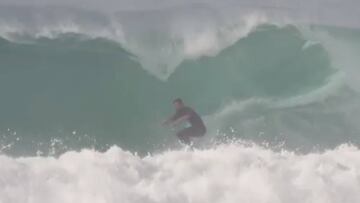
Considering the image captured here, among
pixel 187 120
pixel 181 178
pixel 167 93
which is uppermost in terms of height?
pixel 167 93

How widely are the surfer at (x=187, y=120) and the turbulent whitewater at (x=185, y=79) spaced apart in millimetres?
176

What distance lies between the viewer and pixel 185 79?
424 inches

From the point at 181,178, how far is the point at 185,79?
125 inches

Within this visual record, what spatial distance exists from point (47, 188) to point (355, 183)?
3.37 meters

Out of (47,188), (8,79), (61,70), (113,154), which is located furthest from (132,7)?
(47,188)

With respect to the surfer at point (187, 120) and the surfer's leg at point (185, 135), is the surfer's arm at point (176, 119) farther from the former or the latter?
the surfer's leg at point (185, 135)

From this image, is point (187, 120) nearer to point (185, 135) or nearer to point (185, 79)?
point (185, 135)

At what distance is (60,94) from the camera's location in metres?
10.2

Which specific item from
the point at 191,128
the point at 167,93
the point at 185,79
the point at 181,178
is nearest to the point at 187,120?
the point at 191,128

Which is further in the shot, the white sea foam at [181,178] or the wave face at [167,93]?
the wave face at [167,93]

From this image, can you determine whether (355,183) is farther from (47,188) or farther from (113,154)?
(47,188)

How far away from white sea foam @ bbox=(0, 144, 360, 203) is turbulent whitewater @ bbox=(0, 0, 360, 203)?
102 millimetres

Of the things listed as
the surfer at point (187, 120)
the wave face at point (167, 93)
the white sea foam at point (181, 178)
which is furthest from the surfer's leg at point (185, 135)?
the white sea foam at point (181, 178)

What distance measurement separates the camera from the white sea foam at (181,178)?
7254mm
